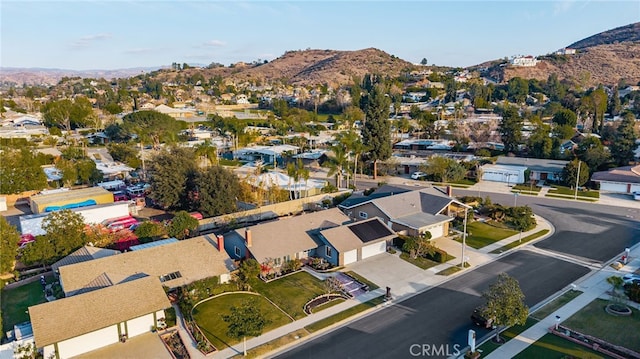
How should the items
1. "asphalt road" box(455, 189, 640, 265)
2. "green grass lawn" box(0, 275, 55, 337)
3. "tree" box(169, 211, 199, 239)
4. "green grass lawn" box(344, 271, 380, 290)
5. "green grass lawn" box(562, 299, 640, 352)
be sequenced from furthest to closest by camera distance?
"tree" box(169, 211, 199, 239), "asphalt road" box(455, 189, 640, 265), "green grass lawn" box(344, 271, 380, 290), "green grass lawn" box(0, 275, 55, 337), "green grass lawn" box(562, 299, 640, 352)

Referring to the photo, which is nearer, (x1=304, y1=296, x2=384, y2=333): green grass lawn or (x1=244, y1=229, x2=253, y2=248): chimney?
(x1=304, y1=296, x2=384, y2=333): green grass lawn

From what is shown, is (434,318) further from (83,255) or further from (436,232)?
(83,255)

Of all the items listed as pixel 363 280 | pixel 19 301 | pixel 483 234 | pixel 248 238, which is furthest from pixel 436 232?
pixel 19 301

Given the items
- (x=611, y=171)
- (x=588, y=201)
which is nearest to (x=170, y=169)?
(x=588, y=201)

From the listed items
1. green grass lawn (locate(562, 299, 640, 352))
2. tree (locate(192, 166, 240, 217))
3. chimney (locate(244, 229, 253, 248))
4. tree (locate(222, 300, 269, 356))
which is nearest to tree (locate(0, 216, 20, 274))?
tree (locate(192, 166, 240, 217))

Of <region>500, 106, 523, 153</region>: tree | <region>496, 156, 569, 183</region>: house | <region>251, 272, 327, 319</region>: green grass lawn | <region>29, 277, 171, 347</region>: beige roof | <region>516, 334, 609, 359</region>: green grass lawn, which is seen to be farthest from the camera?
<region>500, 106, 523, 153</region>: tree

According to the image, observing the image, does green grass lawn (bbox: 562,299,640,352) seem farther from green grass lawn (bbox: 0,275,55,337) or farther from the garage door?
green grass lawn (bbox: 0,275,55,337)
